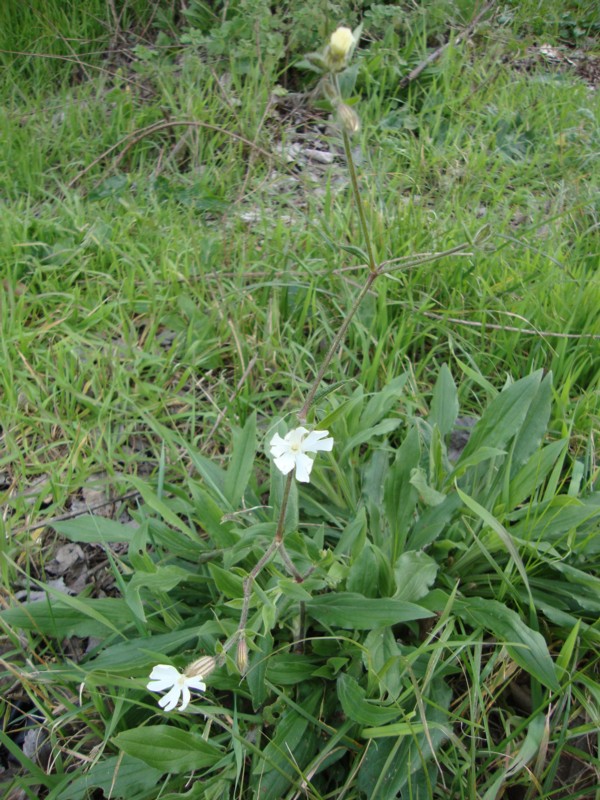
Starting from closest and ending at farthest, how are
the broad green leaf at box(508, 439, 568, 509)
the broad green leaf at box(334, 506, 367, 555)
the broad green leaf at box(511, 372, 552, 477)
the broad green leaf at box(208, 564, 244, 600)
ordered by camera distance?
the broad green leaf at box(208, 564, 244, 600) → the broad green leaf at box(334, 506, 367, 555) → the broad green leaf at box(508, 439, 568, 509) → the broad green leaf at box(511, 372, 552, 477)

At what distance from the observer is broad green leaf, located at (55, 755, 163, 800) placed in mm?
1247

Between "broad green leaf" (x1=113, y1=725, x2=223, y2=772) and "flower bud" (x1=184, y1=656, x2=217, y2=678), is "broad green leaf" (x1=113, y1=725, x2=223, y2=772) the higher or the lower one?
the lower one

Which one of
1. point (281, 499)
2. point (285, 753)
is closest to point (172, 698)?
point (285, 753)

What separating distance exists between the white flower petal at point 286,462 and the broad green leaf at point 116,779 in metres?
0.68

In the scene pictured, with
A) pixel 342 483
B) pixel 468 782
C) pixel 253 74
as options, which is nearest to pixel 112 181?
pixel 253 74

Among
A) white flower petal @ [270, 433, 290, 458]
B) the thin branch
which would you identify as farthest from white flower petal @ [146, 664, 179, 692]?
the thin branch

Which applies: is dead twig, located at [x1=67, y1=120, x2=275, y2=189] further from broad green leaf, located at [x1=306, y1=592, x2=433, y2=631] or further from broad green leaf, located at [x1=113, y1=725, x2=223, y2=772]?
broad green leaf, located at [x1=113, y1=725, x2=223, y2=772]

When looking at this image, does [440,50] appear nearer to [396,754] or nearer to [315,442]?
[315,442]

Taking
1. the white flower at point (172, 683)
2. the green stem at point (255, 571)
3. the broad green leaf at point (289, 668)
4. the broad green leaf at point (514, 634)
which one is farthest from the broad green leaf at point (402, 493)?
the white flower at point (172, 683)

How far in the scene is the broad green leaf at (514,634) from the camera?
1251 millimetres

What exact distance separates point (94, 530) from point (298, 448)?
775 millimetres

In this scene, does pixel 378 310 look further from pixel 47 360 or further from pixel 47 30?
pixel 47 30

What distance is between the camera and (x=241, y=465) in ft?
5.30

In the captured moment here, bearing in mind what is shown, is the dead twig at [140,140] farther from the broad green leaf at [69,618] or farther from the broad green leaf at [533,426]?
the broad green leaf at [69,618]
